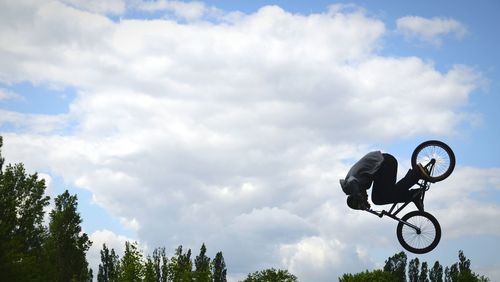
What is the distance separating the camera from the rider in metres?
12.2

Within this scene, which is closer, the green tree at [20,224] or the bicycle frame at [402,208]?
the bicycle frame at [402,208]

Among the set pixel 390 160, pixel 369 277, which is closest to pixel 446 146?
pixel 390 160

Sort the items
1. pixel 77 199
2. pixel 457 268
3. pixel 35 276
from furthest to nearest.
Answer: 1. pixel 457 268
2. pixel 77 199
3. pixel 35 276

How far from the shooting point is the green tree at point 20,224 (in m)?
43.2

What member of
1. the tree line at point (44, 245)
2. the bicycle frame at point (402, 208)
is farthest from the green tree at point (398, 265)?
the bicycle frame at point (402, 208)

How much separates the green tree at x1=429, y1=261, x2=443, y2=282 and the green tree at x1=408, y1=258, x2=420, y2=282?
3477 mm

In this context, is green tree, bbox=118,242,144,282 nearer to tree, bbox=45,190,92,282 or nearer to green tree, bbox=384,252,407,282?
tree, bbox=45,190,92,282

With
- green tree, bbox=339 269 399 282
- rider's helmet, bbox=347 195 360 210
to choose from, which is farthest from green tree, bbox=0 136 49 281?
green tree, bbox=339 269 399 282

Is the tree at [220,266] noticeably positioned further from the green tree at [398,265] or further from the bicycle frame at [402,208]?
the bicycle frame at [402,208]

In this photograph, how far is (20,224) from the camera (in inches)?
2005

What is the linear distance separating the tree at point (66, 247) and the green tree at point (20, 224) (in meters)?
2.31

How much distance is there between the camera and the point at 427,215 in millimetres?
12492

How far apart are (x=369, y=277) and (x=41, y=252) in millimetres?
55938

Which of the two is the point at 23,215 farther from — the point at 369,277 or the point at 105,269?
the point at 369,277
